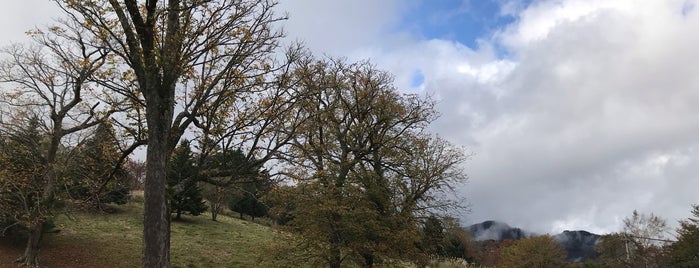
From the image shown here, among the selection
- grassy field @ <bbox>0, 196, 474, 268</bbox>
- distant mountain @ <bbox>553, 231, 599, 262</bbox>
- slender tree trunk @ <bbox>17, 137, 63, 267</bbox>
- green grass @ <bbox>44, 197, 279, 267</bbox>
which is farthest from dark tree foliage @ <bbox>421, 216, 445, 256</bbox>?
distant mountain @ <bbox>553, 231, 599, 262</bbox>

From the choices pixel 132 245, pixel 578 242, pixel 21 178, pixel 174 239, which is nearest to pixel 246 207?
pixel 174 239

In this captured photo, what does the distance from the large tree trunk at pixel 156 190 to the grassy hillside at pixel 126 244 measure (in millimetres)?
11101

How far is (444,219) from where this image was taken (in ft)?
75.8

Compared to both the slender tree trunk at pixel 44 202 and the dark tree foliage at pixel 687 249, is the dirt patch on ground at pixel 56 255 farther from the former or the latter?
the dark tree foliage at pixel 687 249

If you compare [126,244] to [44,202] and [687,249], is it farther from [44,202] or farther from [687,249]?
[687,249]

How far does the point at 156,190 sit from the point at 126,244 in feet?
55.0

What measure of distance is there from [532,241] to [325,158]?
4594 cm

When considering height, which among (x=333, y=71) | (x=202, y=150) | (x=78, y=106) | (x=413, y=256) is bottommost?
(x=413, y=256)

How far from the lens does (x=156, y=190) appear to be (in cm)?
823

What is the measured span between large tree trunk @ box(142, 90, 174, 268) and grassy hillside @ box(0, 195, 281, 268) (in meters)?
11.1

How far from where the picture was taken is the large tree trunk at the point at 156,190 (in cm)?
805

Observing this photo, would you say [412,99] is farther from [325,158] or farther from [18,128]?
[18,128]

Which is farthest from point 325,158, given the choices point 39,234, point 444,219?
point 39,234

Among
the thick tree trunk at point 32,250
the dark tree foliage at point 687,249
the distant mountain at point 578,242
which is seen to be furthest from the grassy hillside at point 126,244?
the distant mountain at point 578,242
